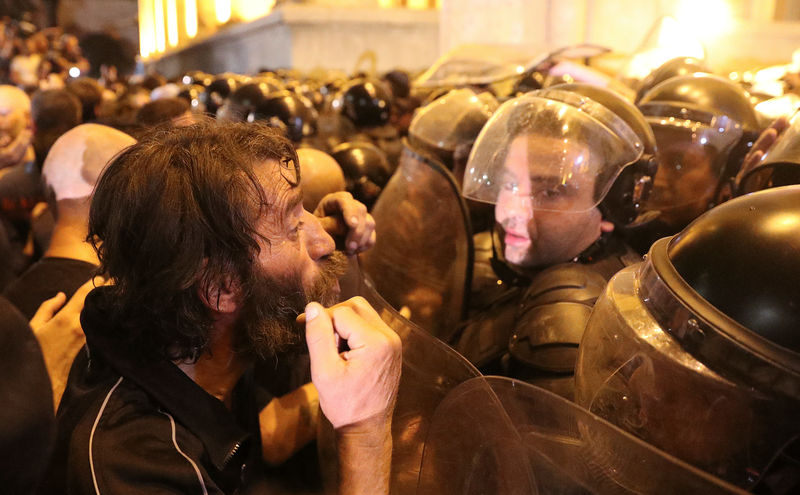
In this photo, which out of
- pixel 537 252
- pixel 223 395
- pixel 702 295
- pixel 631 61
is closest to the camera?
pixel 702 295

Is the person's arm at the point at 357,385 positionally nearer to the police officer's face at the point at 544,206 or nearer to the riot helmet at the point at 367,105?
the police officer's face at the point at 544,206

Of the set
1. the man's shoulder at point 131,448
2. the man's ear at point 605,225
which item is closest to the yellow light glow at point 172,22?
the man's ear at point 605,225

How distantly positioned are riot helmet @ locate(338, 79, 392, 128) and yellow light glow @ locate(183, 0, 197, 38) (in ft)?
84.0

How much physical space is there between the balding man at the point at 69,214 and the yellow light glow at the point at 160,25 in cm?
3573

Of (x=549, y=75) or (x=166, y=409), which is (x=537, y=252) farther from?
(x=549, y=75)

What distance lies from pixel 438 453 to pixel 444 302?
119cm

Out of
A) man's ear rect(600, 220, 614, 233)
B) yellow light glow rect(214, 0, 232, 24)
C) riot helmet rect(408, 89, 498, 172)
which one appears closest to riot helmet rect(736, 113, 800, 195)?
man's ear rect(600, 220, 614, 233)

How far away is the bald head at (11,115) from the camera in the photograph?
A: 4203 mm

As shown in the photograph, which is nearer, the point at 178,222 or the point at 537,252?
the point at 178,222

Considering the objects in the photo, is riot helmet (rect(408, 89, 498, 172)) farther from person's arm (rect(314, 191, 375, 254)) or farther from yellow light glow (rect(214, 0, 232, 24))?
yellow light glow (rect(214, 0, 232, 24))

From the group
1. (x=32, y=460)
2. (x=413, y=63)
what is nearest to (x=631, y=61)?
(x=32, y=460)

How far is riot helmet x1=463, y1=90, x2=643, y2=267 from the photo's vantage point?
198cm

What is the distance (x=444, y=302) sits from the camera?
7.88ft

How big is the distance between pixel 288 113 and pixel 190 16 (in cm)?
2794
